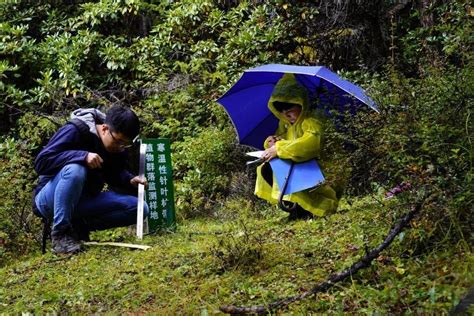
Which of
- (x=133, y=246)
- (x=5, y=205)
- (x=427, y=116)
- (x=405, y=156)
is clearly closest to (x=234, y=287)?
(x=405, y=156)

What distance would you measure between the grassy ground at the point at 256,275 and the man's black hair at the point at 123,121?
0.93 m

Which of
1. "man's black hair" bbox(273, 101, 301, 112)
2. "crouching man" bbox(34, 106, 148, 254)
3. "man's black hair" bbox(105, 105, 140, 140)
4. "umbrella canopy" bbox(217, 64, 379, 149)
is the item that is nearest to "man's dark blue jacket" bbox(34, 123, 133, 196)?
"crouching man" bbox(34, 106, 148, 254)

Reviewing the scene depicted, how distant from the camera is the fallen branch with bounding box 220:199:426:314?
9.18 feet

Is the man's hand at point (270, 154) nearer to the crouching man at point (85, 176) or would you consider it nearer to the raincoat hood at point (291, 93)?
the raincoat hood at point (291, 93)

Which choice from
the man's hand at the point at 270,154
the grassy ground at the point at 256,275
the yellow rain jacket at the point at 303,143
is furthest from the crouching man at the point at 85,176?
the yellow rain jacket at the point at 303,143

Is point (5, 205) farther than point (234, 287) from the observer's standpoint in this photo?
Yes

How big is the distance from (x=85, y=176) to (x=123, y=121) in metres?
0.57

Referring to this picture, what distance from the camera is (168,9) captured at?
1090 centimetres

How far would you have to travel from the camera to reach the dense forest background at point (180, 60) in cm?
777

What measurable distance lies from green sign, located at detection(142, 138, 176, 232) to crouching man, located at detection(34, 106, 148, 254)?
43 centimetres

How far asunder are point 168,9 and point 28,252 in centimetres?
581

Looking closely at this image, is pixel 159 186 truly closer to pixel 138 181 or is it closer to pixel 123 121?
pixel 138 181

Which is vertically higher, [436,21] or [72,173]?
[436,21]

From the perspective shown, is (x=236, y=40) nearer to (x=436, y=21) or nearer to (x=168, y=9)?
(x=168, y=9)
